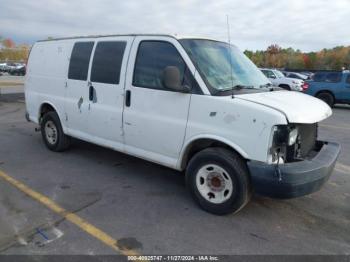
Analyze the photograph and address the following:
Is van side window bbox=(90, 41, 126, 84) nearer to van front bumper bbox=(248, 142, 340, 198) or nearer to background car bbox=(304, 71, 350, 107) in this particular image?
van front bumper bbox=(248, 142, 340, 198)

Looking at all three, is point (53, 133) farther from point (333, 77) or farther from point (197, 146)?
point (333, 77)

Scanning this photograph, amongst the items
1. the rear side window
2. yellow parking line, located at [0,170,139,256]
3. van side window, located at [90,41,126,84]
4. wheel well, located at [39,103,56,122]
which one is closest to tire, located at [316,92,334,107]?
the rear side window

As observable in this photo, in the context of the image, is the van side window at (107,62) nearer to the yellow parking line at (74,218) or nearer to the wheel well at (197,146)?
the wheel well at (197,146)

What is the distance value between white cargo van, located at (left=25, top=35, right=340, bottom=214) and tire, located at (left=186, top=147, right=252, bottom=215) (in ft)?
0.04

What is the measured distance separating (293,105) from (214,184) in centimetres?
128

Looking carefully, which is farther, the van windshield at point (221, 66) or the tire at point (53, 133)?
the tire at point (53, 133)

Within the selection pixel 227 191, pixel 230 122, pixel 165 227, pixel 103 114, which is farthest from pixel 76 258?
pixel 103 114

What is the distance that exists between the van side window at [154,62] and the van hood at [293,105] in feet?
3.21

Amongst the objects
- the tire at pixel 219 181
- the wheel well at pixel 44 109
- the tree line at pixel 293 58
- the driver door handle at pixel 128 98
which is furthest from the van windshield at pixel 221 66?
the tree line at pixel 293 58

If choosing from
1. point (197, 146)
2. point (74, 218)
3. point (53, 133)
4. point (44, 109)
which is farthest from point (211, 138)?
point (44, 109)

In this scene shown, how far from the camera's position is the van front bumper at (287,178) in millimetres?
3475

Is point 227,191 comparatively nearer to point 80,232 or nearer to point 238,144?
point 238,144

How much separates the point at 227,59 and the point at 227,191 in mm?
1779

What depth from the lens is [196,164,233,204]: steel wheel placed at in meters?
3.92
